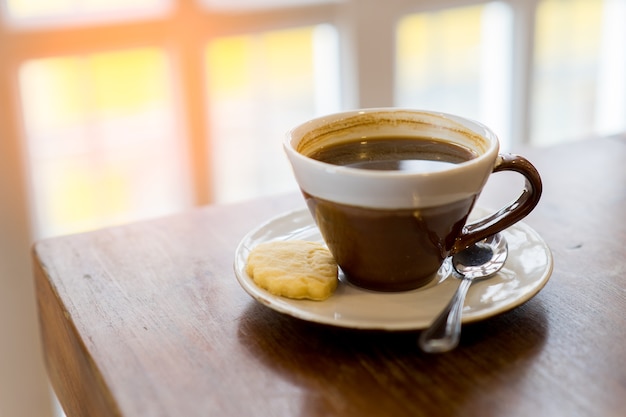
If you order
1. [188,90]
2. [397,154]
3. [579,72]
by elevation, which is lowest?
[579,72]

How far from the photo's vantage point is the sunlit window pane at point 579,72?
194 cm

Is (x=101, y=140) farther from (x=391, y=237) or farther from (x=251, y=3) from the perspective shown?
(x=391, y=237)

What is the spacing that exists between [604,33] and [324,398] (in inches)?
72.4

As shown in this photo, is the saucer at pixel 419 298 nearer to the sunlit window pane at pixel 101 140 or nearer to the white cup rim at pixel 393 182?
the white cup rim at pixel 393 182

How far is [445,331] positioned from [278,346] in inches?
4.5

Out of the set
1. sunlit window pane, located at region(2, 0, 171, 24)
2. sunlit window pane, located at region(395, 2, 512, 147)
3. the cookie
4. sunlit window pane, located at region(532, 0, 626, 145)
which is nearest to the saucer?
the cookie

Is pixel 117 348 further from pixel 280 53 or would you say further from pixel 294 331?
pixel 280 53

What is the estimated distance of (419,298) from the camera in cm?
55

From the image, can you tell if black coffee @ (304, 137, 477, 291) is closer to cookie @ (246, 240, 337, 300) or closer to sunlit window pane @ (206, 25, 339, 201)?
cookie @ (246, 240, 337, 300)

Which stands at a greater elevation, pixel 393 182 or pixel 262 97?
pixel 393 182

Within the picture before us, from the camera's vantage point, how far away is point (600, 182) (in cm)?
82

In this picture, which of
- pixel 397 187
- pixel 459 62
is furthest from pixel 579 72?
pixel 397 187

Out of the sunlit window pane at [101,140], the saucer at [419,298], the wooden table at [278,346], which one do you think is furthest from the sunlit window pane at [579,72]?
the saucer at [419,298]

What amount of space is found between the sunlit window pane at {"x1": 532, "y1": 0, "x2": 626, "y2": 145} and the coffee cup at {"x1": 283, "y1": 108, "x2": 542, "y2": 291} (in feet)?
4.51
